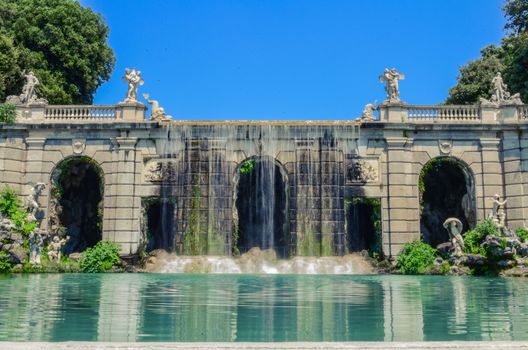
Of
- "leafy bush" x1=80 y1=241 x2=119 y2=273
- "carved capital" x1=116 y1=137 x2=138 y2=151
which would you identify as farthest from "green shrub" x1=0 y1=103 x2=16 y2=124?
"leafy bush" x1=80 y1=241 x2=119 y2=273

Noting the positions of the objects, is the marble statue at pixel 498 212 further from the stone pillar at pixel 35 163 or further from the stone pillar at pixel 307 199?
the stone pillar at pixel 35 163

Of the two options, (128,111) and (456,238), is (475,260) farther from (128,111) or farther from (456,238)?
(128,111)

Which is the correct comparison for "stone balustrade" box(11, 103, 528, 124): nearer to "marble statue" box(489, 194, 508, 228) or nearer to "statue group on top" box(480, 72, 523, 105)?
"statue group on top" box(480, 72, 523, 105)

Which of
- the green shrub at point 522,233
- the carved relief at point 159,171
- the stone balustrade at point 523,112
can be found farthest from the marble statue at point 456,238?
the carved relief at point 159,171

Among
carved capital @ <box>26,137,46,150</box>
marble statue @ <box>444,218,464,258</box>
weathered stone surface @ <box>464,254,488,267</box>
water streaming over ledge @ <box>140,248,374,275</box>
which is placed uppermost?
carved capital @ <box>26,137,46,150</box>

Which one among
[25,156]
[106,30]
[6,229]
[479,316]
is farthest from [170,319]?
[106,30]

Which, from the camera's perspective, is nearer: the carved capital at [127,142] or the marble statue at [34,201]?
the marble statue at [34,201]

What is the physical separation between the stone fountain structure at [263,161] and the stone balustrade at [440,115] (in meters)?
0.08

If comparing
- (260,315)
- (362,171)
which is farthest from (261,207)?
(260,315)

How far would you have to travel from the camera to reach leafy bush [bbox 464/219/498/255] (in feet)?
93.0

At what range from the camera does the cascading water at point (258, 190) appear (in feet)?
103

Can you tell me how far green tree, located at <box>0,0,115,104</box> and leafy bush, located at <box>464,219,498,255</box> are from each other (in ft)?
88.9

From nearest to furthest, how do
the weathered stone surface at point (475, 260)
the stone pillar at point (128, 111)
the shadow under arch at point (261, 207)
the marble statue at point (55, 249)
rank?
the weathered stone surface at point (475, 260) → the marble statue at point (55, 249) → the shadow under arch at point (261, 207) → the stone pillar at point (128, 111)

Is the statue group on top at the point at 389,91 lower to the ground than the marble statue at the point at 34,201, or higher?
higher
